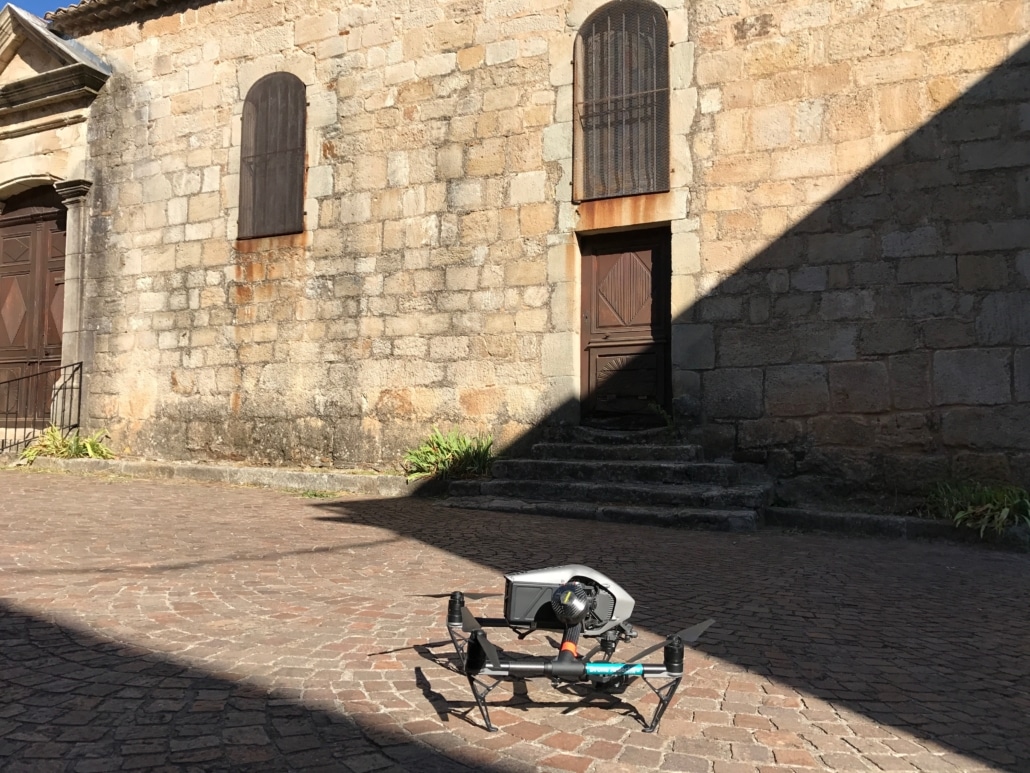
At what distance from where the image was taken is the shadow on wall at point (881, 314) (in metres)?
5.90

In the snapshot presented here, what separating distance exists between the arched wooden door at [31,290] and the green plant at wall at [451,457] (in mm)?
5831

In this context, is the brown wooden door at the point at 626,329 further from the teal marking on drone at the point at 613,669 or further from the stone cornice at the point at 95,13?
the stone cornice at the point at 95,13

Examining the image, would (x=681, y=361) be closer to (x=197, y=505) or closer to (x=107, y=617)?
(x=197, y=505)

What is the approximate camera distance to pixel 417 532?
17.6 ft

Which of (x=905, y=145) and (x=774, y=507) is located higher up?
(x=905, y=145)

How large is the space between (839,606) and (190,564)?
3308 mm

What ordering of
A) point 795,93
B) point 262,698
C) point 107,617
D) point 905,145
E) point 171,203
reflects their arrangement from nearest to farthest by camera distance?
point 262,698, point 107,617, point 905,145, point 795,93, point 171,203

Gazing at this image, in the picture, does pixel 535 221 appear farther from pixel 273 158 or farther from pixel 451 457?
pixel 273 158

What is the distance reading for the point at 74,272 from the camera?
9.92m

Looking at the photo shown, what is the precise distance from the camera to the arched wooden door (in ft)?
34.1

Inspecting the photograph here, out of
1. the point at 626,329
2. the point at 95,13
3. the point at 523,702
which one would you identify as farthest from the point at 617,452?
the point at 95,13

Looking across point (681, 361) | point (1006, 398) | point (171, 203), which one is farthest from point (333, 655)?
point (171, 203)

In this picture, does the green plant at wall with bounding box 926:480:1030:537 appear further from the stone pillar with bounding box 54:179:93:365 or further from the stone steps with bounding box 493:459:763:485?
the stone pillar with bounding box 54:179:93:365

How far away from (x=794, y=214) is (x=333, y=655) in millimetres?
5434
